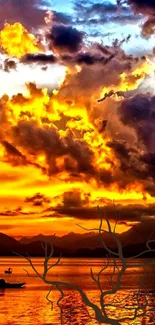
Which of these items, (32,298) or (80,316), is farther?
(32,298)

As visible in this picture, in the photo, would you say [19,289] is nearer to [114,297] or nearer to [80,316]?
[114,297]

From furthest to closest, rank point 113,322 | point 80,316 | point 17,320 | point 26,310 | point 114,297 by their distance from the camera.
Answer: point 114,297 → point 26,310 → point 80,316 → point 17,320 → point 113,322

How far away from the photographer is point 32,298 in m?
100

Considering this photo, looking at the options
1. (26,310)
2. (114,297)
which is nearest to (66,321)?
(26,310)

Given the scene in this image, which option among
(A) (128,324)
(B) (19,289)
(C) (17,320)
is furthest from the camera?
(B) (19,289)

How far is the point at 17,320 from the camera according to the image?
67.5m

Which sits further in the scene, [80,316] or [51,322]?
[80,316]

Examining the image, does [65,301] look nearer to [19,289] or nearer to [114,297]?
[114,297]

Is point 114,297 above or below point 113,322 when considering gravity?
above

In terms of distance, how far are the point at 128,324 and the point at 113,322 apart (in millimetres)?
54325

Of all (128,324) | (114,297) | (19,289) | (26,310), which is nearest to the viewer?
(128,324)

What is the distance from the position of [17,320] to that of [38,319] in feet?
8.53

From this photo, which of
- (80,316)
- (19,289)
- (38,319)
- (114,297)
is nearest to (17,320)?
(38,319)

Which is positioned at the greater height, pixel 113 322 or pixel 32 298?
pixel 32 298
